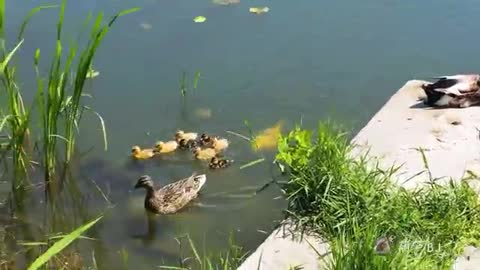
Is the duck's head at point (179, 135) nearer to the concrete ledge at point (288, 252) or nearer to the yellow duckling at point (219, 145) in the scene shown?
the yellow duckling at point (219, 145)

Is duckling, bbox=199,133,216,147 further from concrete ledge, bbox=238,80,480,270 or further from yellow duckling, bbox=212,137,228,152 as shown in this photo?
concrete ledge, bbox=238,80,480,270

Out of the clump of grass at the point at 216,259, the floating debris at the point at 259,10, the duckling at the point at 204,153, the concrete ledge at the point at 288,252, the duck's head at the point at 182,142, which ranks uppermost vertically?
the floating debris at the point at 259,10

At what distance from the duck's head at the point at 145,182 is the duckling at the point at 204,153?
0.45 metres

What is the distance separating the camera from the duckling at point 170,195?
5172 millimetres

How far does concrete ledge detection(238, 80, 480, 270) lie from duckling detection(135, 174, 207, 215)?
3.27ft

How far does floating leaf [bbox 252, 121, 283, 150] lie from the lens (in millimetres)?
5773

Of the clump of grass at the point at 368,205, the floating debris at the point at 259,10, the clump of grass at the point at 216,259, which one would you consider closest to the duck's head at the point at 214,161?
the clump of grass at the point at 216,259

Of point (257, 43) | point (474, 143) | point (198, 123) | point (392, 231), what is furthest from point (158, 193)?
point (257, 43)

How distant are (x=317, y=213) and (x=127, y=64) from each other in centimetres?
318

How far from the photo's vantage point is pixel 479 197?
4.44 m

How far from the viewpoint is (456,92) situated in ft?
18.2

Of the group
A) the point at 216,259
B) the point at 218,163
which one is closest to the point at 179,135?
the point at 218,163

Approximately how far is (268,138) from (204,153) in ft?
1.66

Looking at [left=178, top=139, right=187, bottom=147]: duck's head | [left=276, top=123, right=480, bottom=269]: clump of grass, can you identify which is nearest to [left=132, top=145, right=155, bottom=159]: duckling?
[left=178, top=139, right=187, bottom=147]: duck's head
